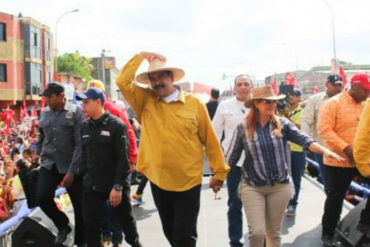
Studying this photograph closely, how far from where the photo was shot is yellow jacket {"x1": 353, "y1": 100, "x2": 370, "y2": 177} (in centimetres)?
414

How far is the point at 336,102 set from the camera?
5.04 metres

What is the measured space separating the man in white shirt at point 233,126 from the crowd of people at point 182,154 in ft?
0.04

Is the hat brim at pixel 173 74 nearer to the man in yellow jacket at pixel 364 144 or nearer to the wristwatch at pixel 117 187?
the wristwatch at pixel 117 187

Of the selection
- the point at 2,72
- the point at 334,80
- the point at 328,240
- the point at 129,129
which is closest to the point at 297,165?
the point at 334,80

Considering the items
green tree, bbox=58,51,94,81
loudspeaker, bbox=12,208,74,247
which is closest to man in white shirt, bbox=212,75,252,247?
loudspeaker, bbox=12,208,74,247

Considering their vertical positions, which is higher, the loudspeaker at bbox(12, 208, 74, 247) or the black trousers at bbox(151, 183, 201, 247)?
the black trousers at bbox(151, 183, 201, 247)

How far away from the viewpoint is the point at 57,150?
536cm

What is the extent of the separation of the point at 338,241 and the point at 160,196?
214 cm

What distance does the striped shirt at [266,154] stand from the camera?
418cm

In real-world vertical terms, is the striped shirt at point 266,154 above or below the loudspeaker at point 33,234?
above

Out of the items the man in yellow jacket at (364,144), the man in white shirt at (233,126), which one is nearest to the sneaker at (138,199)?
the man in white shirt at (233,126)

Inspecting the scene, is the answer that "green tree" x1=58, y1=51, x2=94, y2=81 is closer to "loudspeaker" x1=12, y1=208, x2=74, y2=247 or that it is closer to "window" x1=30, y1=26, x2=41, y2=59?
"window" x1=30, y1=26, x2=41, y2=59

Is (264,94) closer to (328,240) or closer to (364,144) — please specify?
(364,144)

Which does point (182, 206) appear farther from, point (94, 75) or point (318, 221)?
point (94, 75)
